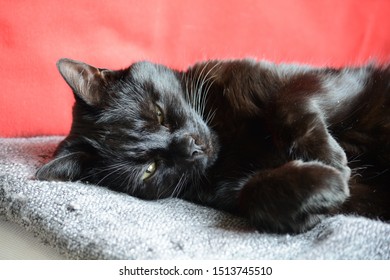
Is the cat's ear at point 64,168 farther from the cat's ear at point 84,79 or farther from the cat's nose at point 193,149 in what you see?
the cat's nose at point 193,149

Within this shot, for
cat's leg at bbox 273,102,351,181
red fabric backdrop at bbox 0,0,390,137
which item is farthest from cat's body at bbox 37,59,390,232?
red fabric backdrop at bbox 0,0,390,137

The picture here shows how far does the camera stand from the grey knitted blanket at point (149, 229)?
2.87ft

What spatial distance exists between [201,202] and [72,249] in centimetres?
42

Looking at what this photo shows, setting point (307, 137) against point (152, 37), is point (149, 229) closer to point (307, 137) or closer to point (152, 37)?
point (307, 137)

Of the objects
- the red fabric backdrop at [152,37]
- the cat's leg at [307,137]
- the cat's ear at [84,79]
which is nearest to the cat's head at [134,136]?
the cat's ear at [84,79]

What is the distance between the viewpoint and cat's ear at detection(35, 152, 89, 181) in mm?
1176

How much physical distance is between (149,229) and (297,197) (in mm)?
323

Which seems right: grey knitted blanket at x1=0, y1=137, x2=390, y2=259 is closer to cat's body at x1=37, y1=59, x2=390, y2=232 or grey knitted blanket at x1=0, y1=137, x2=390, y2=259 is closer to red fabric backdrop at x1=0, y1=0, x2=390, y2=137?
cat's body at x1=37, y1=59, x2=390, y2=232
